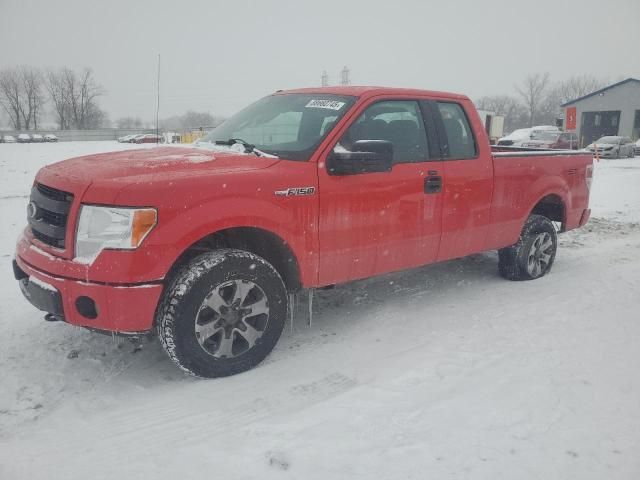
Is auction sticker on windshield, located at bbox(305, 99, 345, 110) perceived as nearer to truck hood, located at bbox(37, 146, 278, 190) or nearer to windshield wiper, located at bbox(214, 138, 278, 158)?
windshield wiper, located at bbox(214, 138, 278, 158)

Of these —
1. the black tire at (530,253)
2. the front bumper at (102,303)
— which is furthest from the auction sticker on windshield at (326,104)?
the black tire at (530,253)

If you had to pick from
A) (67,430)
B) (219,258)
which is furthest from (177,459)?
(219,258)

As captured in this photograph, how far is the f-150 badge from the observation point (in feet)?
10.6

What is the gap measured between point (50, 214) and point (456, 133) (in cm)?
324

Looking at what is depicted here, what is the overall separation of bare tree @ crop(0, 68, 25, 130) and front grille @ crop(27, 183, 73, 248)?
9599 cm

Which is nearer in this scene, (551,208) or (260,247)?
(260,247)

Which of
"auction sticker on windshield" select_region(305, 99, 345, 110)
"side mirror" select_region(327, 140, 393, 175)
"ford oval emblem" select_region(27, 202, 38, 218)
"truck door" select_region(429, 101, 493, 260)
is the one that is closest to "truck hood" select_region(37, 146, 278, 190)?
"ford oval emblem" select_region(27, 202, 38, 218)

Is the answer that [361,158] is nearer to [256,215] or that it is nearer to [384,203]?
[384,203]

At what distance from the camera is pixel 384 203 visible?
372cm

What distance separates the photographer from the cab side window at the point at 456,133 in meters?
4.30

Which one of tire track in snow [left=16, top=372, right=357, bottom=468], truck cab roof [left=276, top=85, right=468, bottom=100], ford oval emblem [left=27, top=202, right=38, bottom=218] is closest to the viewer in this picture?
tire track in snow [left=16, top=372, right=357, bottom=468]

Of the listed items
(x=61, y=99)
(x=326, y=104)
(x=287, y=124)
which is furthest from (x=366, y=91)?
(x=61, y=99)

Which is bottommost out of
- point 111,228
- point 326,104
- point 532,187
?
point 111,228

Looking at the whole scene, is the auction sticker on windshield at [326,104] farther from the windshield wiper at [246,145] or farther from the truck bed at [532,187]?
the truck bed at [532,187]
